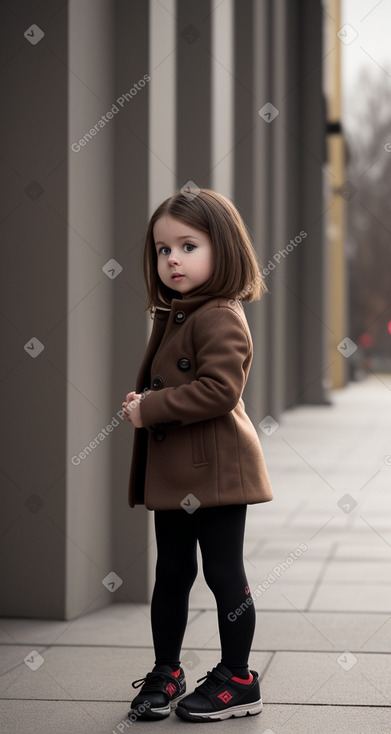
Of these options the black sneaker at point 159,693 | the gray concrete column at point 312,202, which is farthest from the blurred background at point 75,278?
the gray concrete column at point 312,202

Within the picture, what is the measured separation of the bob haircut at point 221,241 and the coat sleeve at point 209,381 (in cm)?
10

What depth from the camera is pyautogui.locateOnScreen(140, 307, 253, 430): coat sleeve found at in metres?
3.21

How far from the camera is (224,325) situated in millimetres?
3295

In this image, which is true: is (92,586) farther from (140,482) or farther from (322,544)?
(322,544)

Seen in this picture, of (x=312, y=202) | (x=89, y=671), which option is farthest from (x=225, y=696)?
(x=312, y=202)

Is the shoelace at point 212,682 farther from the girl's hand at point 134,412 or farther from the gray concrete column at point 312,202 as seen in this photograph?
the gray concrete column at point 312,202

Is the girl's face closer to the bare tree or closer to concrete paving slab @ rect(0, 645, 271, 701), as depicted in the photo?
concrete paving slab @ rect(0, 645, 271, 701)

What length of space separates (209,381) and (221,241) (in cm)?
46

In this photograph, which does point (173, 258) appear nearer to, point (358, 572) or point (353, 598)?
point (353, 598)

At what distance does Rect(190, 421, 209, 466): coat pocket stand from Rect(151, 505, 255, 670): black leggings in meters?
0.16

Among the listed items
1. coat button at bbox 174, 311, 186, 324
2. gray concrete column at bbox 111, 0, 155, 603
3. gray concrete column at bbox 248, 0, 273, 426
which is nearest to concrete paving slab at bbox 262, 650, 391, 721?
gray concrete column at bbox 111, 0, 155, 603

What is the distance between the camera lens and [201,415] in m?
3.23

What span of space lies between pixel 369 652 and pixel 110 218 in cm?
227

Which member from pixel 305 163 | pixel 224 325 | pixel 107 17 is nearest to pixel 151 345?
pixel 224 325
